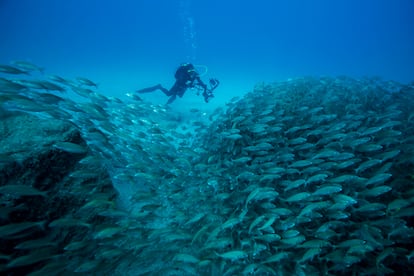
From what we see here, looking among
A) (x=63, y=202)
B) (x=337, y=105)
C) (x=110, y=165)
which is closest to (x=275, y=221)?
(x=63, y=202)

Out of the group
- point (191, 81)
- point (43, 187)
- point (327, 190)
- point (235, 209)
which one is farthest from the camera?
point (191, 81)

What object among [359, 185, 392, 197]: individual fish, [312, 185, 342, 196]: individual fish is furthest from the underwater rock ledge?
[359, 185, 392, 197]: individual fish

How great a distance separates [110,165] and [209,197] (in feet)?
10.3

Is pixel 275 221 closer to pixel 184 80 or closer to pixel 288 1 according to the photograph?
pixel 184 80

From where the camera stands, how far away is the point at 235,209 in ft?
17.2

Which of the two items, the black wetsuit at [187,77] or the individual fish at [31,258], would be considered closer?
the individual fish at [31,258]

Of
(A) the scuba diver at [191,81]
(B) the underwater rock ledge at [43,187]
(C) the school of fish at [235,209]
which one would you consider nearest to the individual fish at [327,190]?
(C) the school of fish at [235,209]

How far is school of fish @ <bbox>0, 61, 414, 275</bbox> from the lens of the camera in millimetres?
4055

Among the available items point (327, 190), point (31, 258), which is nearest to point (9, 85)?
point (31, 258)

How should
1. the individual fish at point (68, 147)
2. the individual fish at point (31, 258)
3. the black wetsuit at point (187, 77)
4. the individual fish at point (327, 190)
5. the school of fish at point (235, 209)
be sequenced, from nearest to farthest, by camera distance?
1. the individual fish at point (31, 258)
2. the school of fish at point (235, 209)
3. the individual fish at point (327, 190)
4. the individual fish at point (68, 147)
5. the black wetsuit at point (187, 77)

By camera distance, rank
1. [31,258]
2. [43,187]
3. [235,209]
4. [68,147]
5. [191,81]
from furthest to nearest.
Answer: [191,81]
[235,209]
[43,187]
[68,147]
[31,258]

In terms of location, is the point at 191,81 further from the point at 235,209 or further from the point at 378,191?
the point at 378,191

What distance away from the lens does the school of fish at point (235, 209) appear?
4055 mm

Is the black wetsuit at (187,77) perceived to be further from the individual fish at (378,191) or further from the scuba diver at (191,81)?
the individual fish at (378,191)
